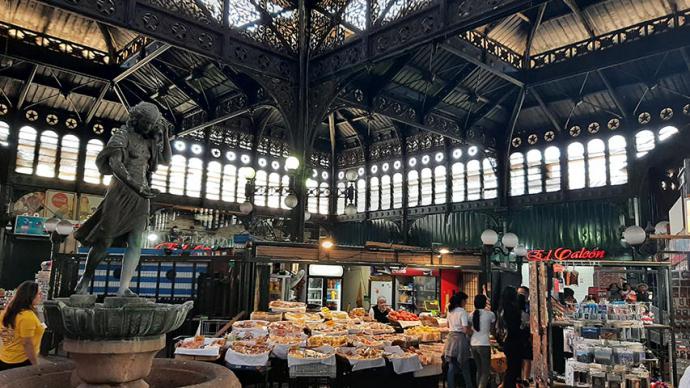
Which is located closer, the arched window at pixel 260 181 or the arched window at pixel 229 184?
the arched window at pixel 229 184

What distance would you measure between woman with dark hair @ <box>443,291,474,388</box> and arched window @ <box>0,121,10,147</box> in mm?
17687

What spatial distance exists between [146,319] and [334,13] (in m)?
10.0

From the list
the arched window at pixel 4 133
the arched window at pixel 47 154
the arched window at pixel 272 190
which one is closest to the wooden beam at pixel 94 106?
the arched window at pixel 47 154

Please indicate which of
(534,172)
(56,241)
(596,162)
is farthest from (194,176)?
(596,162)

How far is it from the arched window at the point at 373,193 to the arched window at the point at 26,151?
1407 centimetres

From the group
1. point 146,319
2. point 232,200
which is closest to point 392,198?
point 232,200

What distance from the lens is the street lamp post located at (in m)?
10.0

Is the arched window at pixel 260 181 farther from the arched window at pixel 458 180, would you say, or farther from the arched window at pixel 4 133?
the arched window at pixel 4 133

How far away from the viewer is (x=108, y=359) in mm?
3426

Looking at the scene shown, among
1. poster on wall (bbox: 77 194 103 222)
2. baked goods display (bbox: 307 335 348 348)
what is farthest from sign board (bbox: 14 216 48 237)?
baked goods display (bbox: 307 335 348 348)

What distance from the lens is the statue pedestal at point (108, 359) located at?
3373 mm

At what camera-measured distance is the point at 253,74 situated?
11.4 m

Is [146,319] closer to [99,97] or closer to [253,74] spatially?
[253,74]

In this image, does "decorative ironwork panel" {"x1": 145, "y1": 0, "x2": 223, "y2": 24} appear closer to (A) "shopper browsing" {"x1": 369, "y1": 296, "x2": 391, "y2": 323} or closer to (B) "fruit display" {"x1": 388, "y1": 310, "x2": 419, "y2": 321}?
(A) "shopper browsing" {"x1": 369, "y1": 296, "x2": 391, "y2": 323}
